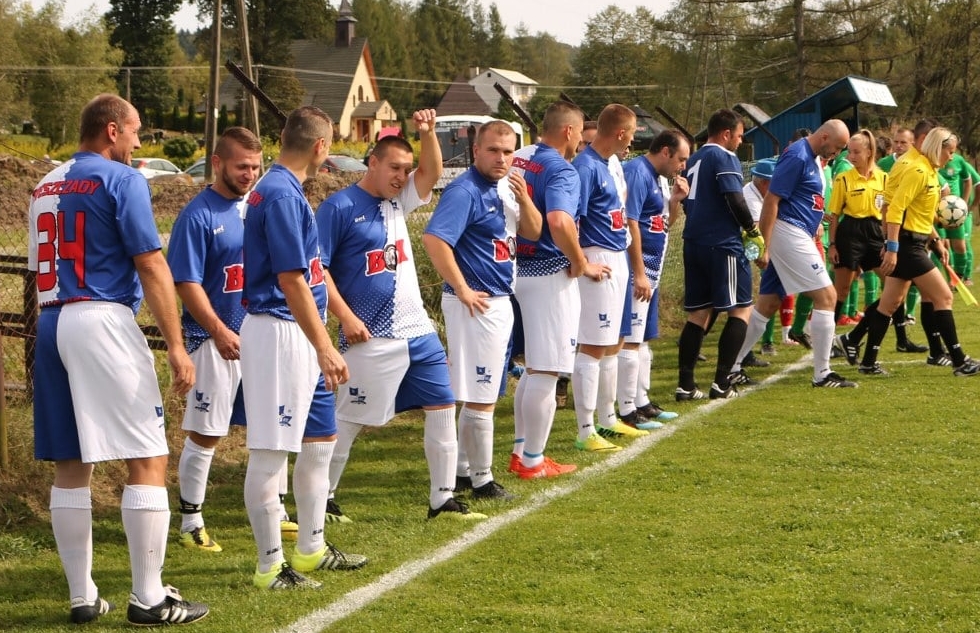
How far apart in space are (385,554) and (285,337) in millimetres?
1240

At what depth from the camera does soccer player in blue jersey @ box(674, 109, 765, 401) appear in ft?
29.9

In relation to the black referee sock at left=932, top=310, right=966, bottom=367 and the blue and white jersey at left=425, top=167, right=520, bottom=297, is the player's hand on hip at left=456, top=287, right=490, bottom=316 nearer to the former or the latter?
the blue and white jersey at left=425, top=167, right=520, bottom=297

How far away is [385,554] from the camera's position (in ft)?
18.0

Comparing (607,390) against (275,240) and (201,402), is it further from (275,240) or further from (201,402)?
(275,240)

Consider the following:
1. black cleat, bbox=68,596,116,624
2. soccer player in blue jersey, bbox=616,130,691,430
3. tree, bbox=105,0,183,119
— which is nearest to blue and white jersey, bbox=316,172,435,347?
black cleat, bbox=68,596,116,624

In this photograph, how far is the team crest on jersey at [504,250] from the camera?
636 cm

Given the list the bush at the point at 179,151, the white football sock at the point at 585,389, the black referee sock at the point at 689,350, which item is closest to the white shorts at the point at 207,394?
the white football sock at the point at 585,389

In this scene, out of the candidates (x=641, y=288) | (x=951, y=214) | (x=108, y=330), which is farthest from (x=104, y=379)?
(x=951, y=214)

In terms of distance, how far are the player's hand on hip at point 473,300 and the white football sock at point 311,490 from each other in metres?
1.25

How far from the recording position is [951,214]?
38.8 feet

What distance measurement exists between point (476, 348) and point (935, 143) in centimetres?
545

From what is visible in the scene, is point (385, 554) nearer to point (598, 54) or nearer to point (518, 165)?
point (518, 165)

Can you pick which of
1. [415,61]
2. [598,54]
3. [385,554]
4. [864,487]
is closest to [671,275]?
[864,487]

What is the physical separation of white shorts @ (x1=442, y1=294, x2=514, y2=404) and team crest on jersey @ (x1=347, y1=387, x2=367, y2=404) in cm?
67
